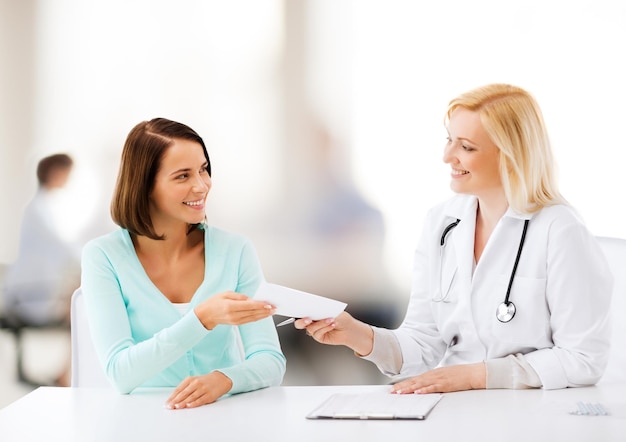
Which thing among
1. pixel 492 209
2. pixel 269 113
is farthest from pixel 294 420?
pixel 269 113

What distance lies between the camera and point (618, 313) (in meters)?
2.49

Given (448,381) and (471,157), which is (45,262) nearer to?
(471,157)

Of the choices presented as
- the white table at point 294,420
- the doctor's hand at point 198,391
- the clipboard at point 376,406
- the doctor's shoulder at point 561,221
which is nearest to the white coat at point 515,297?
the doctor's shoulder at point 561,221

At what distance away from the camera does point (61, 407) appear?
214 cm

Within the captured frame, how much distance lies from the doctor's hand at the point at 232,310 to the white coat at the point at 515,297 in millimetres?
527

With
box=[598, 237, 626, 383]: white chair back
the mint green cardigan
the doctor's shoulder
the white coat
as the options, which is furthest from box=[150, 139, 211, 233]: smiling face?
box=[598, 237, 626, 383]: white chair back

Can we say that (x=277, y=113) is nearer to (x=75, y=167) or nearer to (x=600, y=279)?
(x=75, y=167)

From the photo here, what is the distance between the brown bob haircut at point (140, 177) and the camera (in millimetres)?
2561

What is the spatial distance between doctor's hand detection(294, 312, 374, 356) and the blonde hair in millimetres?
547

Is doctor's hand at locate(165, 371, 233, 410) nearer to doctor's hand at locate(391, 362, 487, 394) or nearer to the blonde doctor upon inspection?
the blonde doctor

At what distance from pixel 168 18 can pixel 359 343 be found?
3.09 m

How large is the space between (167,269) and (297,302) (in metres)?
0.63

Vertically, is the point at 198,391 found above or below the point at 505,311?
below

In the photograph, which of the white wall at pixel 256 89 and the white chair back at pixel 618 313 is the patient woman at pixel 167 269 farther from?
the white wall at pixel 256 89
